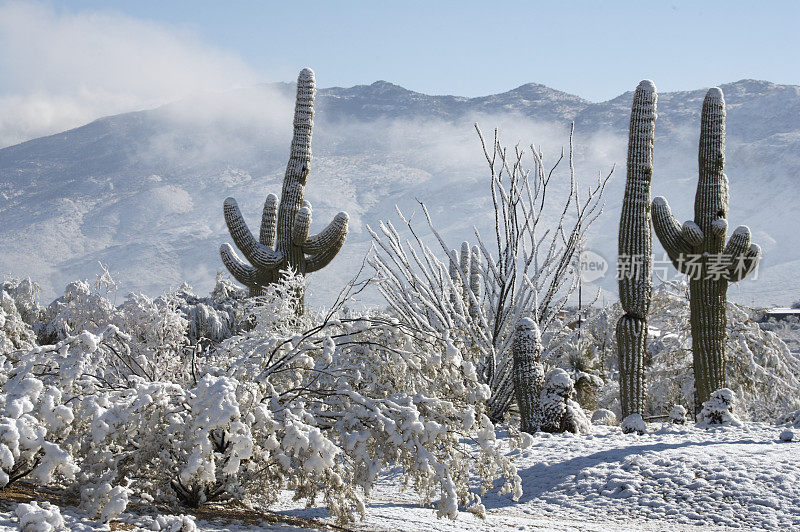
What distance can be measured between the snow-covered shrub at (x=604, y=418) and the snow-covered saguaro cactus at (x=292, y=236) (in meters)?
4.97

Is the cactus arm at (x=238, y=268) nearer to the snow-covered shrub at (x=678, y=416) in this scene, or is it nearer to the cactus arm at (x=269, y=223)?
the cactus arm at (x=269, y=223)

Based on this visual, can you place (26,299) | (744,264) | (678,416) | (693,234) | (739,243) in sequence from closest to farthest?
(678,416)
(739,243)
(744,264)
(693,234)
(26,299)

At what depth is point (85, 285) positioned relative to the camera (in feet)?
53.4

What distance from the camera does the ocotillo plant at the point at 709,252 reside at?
1085 centimetres

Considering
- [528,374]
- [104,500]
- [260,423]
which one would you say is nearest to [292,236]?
[528,374]

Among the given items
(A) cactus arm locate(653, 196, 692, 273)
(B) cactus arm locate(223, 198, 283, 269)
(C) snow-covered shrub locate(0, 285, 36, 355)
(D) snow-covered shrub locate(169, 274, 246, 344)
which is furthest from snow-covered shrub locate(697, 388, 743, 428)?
(D) snow-covered shrub locate(169, 274, 246, 344)

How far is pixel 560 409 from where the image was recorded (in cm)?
890

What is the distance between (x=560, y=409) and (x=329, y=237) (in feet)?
17.7

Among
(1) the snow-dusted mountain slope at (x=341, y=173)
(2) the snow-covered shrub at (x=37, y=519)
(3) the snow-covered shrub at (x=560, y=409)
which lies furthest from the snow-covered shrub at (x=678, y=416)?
(1) the snow-dusted mountain slope at (x=341, y=173)

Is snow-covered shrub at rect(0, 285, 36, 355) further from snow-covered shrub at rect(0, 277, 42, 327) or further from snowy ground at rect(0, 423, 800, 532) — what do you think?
snowy ground at rect(0, 423, 800, 532)

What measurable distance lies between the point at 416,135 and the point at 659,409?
15865cm

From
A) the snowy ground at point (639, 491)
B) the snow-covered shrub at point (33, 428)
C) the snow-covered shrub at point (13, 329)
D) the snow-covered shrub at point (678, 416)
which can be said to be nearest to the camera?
the snow-covered shrub at point (33, 428)

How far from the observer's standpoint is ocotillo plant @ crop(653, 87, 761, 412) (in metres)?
10.9

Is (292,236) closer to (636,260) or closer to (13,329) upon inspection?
(636,260)
